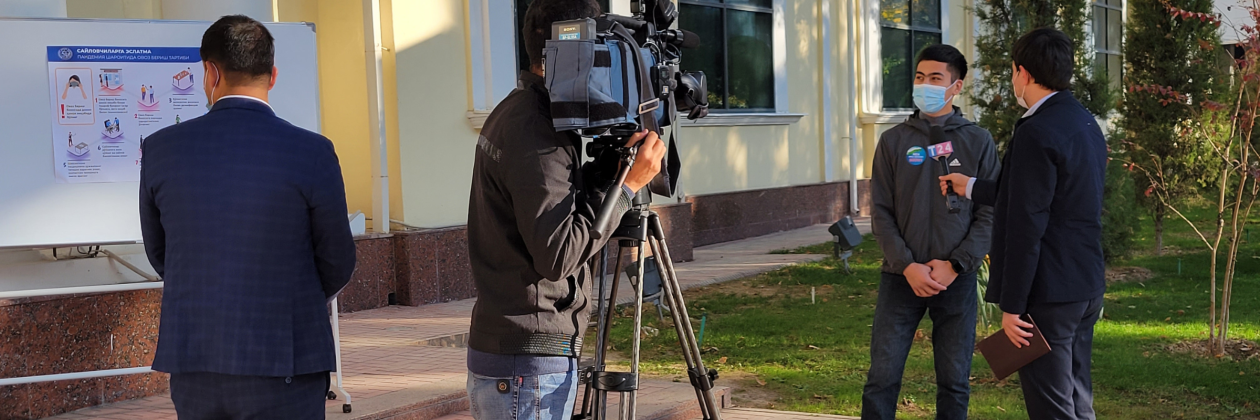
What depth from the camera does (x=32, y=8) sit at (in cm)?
553

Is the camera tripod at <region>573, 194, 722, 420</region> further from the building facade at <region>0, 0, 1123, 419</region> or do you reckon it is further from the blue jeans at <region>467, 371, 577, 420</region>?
the building facade at <region>0, 0, 1123, 419</region>

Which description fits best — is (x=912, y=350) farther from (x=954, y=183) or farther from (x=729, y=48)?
(x=729, y=48)

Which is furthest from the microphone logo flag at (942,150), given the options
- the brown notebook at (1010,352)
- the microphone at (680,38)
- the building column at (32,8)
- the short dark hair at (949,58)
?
the building column at (32,8)

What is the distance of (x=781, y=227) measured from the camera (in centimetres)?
1468

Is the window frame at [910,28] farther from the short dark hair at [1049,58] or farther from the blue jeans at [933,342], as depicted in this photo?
the short dark hair at [1049,58]

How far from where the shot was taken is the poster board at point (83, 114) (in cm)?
490

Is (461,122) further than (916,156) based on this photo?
Yes

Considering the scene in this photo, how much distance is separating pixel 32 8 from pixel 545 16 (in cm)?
392

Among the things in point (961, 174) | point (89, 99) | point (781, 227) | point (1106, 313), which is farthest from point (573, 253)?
point (781, 227)

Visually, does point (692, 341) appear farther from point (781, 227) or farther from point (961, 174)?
point (781, 227)

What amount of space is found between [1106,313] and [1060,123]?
5438 mm

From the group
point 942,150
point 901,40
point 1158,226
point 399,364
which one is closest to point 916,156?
point 942,150

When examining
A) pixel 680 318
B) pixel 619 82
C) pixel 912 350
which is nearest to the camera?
pixel 619 82

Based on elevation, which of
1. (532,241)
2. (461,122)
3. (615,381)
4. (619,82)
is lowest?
(615,381)
